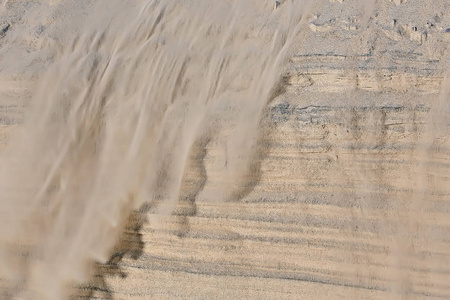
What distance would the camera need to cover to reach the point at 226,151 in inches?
121

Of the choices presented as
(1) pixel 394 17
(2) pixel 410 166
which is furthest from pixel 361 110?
(1) pixel 394 17

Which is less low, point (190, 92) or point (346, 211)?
point (190, 92)

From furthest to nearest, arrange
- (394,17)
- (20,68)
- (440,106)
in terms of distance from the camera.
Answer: (20,68), (394,17), (440,106)

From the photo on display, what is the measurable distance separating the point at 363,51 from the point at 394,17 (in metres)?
0.27

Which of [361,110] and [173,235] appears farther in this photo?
[173,235]

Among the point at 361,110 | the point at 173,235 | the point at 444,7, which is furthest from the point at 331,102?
the point at 173,235

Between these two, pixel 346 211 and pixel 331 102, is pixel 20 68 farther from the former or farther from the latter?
pixel 346 211

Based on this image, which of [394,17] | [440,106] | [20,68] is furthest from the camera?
[20,68]

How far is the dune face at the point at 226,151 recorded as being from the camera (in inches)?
115

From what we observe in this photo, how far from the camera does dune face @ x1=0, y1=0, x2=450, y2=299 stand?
115 inches

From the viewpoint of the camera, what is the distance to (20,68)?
3359 mm

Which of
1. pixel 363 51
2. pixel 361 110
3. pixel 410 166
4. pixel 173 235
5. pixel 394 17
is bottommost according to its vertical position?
pixel 173 235

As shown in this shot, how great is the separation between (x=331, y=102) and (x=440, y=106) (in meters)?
0.53

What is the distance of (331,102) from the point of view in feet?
9.67
